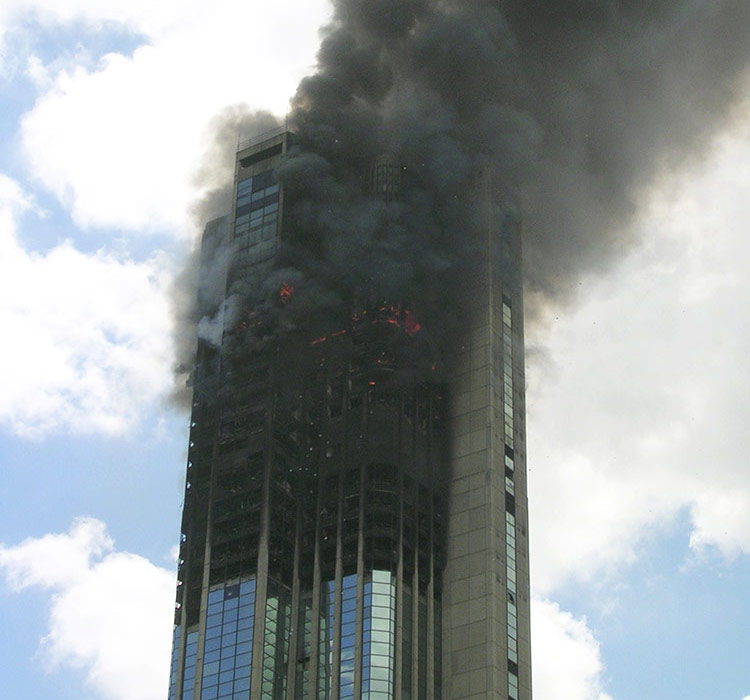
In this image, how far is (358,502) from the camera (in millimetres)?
156000

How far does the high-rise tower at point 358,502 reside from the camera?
151125 mm

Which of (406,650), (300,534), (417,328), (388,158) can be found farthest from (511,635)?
(388,158)

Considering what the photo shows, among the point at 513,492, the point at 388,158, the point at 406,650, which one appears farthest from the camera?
the point at 388,158

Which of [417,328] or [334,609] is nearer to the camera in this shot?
[334,609]

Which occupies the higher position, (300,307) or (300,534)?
(300,307)

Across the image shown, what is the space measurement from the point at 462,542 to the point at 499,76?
49.4 metres

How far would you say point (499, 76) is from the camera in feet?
590

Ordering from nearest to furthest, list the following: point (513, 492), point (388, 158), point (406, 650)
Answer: point (406, 650), point (513, 492), point (388, 158)

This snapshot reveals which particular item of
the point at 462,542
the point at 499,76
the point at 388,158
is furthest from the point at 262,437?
the point at 499,76

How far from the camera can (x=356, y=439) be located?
160 m

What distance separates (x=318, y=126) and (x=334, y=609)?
50.8 meters

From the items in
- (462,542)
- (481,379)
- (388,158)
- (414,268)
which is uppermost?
(388,158)

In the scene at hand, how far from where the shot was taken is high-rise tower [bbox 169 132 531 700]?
496ft

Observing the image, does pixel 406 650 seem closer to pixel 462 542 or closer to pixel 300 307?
pixel 462 542
